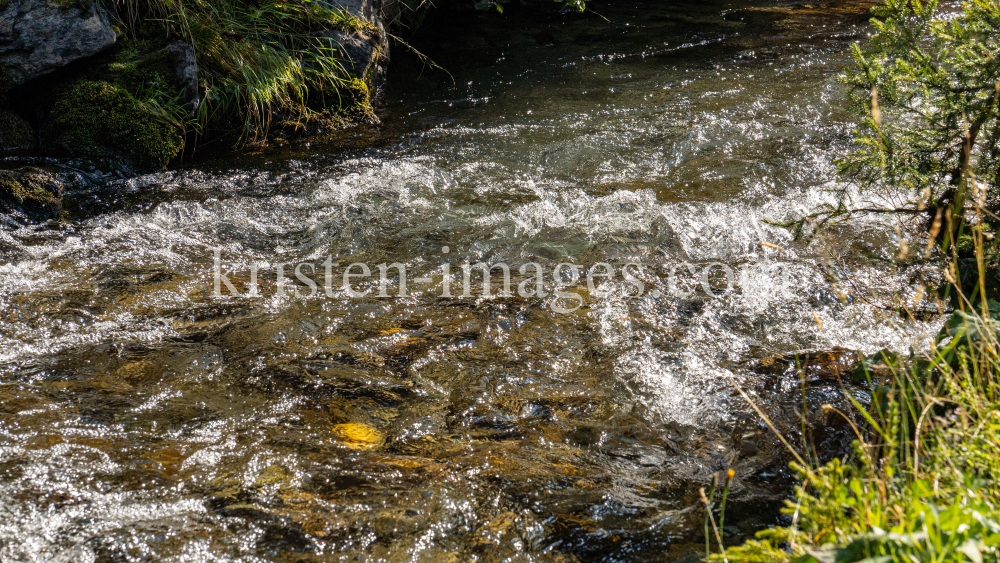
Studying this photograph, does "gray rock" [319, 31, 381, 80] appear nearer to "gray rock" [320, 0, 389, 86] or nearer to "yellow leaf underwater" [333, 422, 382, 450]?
"gray rock" [320, 0, 389, 86]

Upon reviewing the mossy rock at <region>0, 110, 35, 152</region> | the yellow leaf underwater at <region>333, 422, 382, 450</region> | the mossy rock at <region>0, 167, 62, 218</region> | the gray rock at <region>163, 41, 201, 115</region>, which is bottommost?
the yellow leaf underwater at <region>333, 422, 382, 450</region>

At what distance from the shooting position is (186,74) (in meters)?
6.25

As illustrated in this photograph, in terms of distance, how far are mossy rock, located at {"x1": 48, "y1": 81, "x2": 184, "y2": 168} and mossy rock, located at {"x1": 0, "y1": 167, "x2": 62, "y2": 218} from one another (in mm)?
653

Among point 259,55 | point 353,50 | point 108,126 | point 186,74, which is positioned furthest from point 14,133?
point 353,50

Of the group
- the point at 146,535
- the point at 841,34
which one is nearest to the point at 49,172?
the point at 146,535

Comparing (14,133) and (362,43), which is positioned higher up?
(362,43)

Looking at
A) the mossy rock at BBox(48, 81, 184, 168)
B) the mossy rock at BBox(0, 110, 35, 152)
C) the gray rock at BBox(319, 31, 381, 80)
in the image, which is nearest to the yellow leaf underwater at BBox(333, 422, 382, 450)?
the mossy rock at BBox(48, 81, 184, 168)

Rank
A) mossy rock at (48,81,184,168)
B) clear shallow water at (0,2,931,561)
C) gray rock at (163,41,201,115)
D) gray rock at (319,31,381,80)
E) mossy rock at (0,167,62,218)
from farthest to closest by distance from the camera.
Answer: gray rock at (319,31,381,80), gray rock at (163,41,201,115), mossy rock at (48,81,184,168), mossy rock at (0,167,62,218), clear shallow water at (0,2,931,561)

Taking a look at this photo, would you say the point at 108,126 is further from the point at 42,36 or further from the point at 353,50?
the point at 353,50

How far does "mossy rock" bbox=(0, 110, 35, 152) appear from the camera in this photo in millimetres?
5574

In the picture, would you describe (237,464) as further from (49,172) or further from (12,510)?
(49,172)

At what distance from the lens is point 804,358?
3361 mm

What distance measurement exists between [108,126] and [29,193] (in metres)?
1.13

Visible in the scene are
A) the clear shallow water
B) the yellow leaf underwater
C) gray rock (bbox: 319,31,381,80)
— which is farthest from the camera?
gray rock (bbox: 319,31,381,80)
